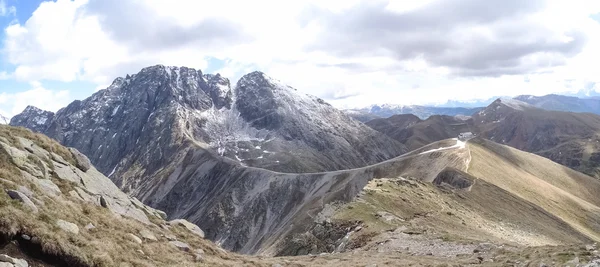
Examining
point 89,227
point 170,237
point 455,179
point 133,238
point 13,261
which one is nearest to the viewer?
point 13,261

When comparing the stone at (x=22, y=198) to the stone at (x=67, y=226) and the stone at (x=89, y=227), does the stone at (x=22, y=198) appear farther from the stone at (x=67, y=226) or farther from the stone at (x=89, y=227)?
the stone at (x=89, y=227)

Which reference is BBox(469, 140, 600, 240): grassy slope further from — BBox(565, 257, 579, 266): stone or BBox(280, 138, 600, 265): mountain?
BBox(565, 257, 579, 266): stone

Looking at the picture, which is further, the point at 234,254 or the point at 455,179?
the point at 455,179

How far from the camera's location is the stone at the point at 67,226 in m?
18.2

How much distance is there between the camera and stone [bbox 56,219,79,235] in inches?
719

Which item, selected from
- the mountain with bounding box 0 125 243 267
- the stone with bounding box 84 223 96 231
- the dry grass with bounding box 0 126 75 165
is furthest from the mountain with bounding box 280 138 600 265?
the dry grass with bounding box 0 126 75 165

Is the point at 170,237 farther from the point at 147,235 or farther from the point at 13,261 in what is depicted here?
the point at 13,261

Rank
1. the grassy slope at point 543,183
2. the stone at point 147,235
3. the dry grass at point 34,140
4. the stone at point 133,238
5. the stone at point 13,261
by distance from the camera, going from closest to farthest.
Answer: the stone at point 13,261, the stone at point 133,238, the stone at point 147,235, the dry grass at point 34,140, the grassy slope at point 543,183

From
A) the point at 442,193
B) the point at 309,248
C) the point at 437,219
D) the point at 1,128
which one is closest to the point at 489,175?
the point at 442,193

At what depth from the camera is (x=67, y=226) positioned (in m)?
18.6

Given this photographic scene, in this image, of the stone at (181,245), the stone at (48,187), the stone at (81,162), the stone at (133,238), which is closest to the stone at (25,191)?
the stone at (48,187)

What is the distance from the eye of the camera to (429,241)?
152 ft

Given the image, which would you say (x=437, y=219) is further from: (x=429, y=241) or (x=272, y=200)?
(x=272, y=200)

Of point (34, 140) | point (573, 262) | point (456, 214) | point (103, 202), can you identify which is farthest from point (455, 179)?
point (34, 140)
